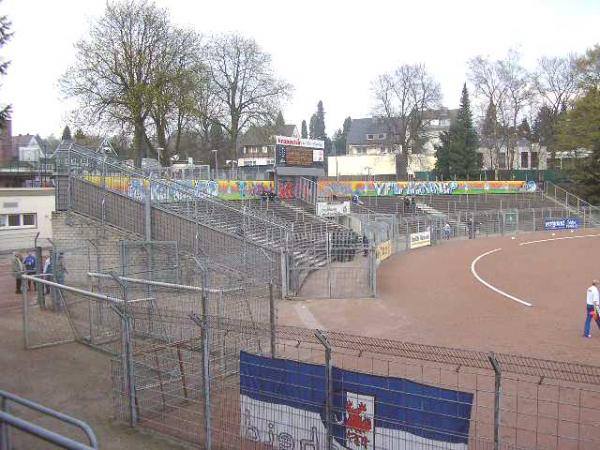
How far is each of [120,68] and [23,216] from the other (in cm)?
1215

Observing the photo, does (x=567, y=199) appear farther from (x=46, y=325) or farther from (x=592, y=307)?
(x=46, y=325)

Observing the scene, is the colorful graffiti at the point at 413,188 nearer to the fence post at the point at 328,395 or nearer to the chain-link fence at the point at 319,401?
the chain-link fence at the point at 319,401

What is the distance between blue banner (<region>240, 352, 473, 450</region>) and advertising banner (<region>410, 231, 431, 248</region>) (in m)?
32.5

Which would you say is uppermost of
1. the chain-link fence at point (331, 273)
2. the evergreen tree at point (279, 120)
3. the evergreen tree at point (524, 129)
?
the evergreen tree at point (524, 129)

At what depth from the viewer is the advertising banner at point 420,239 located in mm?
39125

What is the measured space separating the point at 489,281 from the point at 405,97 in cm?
5724

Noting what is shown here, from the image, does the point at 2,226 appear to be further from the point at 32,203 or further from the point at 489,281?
the point at 489,281

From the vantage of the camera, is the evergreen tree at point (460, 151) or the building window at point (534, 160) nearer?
the evergreen tree at point (460, 151)

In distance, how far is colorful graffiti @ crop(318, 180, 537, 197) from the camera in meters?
52.3

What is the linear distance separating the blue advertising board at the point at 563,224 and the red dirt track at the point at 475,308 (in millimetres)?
21610

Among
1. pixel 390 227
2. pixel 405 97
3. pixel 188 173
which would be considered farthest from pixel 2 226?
pixel 405 97

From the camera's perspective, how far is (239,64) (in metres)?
56.4

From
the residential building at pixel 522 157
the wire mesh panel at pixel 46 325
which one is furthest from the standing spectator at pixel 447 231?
the residential building at pixel 522 157

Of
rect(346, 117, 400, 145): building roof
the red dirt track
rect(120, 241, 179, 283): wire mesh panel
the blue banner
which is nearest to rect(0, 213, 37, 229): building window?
rect(120, 241, 179, 283): wire mesh panel
